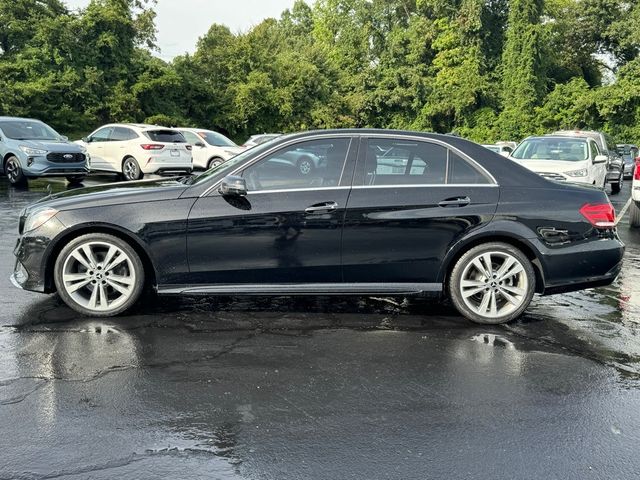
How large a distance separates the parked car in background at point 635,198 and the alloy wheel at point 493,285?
6599 millimetres

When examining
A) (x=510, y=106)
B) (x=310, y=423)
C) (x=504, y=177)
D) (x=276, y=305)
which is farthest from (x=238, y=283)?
(x=510, y=106)

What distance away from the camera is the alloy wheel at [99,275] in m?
5.49

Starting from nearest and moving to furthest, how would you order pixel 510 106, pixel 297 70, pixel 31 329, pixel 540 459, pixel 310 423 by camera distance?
pixel 540 459 < pixel 310 423 < pixel 31 329 < pixel 297 70 < pixel 510 106

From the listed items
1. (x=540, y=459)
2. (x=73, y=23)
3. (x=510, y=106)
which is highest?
(x=73, y=23)

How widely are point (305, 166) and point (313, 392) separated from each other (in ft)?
7.22

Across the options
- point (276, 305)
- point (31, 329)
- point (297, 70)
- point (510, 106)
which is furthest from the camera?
point (510, 106)

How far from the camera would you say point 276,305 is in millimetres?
6043

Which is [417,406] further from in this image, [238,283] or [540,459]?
[238,283]

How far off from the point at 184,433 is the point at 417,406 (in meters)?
1.40

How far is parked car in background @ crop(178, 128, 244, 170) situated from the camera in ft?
70.8

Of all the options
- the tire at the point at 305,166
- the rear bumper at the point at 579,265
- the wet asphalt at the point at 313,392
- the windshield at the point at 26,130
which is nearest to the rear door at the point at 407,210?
the tire at the point at 305,166

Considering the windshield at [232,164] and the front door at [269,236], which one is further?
the windshield at [232,164]

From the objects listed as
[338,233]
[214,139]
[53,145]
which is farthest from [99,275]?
[214,139]

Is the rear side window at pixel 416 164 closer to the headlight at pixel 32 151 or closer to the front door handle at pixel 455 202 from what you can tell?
the front door handle at pixel 455 202
